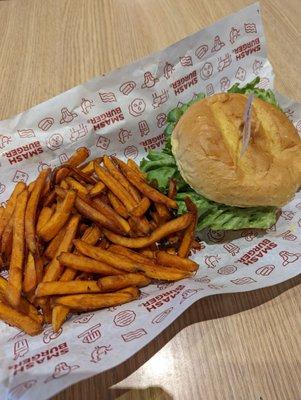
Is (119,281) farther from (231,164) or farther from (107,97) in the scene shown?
(107,97)

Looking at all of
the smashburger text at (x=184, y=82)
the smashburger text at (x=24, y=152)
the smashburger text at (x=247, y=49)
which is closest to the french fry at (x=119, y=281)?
the smashburger text at (x=24, y=152)

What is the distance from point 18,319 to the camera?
1.21 m

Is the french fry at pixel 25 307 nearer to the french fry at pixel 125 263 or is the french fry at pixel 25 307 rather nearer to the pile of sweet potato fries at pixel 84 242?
the pile of sweet potato fries at pixel 84 242

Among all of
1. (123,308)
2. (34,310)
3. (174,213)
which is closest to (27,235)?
(34,310)

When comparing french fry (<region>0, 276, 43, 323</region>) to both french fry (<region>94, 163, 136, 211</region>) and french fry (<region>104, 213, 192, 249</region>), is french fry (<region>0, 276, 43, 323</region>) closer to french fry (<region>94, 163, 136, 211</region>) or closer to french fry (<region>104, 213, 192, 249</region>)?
french fry (<region>104, 213, 192, 249</region>)

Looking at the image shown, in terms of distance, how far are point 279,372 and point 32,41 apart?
88.9 inches

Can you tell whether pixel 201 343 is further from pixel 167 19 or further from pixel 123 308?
pixel 167 19

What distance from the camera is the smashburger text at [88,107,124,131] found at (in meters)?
1.73

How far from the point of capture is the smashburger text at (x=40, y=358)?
3.56 feet

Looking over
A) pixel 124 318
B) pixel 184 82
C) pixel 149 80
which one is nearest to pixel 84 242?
pixel 124 318

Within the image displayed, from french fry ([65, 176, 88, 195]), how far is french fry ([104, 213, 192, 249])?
0.25 metres

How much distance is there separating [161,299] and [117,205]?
0.39m

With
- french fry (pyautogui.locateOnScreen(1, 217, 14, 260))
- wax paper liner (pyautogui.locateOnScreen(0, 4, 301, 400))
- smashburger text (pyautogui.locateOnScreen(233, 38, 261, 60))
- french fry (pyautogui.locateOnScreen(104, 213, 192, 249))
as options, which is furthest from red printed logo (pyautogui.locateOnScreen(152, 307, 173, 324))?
smashburger text (pyautogui.locateOnScreen(233, 38, 261, 60))

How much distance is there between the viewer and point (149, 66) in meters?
1.72
